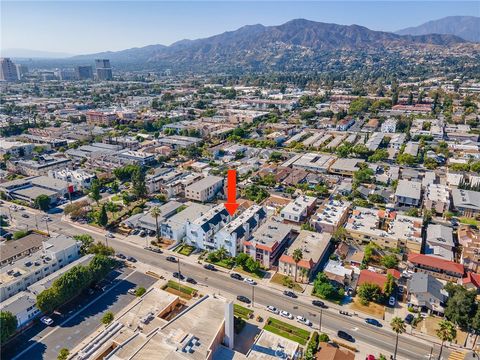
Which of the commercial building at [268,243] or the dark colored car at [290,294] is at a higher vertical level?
the commercial building at [268,243]

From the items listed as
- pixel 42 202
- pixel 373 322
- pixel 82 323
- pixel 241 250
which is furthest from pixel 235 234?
pixel 42 202

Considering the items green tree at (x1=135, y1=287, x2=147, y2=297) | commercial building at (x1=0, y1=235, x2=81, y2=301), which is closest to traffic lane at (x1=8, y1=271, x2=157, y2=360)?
green tree at (x1=135, y1=287, x2=147, y2=297)

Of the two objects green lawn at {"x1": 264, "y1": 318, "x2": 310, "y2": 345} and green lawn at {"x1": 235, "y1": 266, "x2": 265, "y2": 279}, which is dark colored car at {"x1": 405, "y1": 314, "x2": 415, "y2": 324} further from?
green lawn at {"x1": 235, "y1": 266, "x2": 265, "y2": 279}

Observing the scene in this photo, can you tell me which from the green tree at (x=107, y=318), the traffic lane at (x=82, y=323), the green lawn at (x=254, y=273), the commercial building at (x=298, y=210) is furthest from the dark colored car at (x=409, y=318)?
the green tree at (x=107, y=318)

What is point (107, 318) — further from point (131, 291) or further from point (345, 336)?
point (345, 336)

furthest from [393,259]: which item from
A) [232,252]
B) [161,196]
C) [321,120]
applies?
[321,120]

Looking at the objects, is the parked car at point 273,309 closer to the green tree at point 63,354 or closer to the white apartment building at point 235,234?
the white apartment building at point 235,234

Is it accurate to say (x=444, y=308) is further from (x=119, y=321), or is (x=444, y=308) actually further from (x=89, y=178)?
(x=89, y=178)
